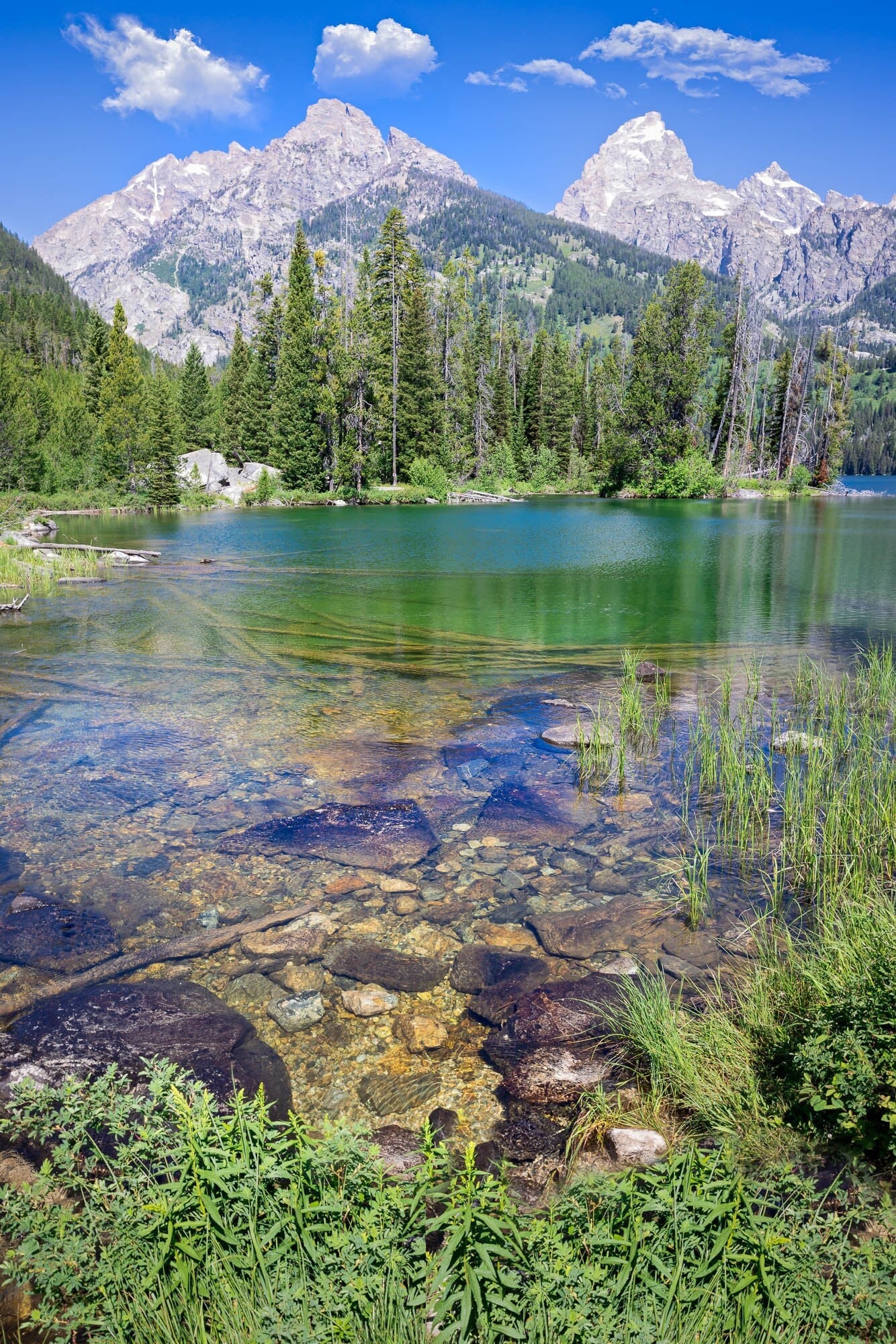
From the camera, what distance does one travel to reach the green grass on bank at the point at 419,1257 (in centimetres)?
215

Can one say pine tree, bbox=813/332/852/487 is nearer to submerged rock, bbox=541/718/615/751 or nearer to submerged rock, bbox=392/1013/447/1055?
submerged rock, bbox=541/718/615/751

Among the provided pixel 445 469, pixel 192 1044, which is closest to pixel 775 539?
pixel 192 1044

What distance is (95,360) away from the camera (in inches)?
2891

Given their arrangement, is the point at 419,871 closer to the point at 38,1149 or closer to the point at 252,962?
the point at 252,962

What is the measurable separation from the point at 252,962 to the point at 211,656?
9.70 m

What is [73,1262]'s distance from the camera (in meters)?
2.37

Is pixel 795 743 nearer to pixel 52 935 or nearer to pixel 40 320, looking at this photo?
pixel 52 935

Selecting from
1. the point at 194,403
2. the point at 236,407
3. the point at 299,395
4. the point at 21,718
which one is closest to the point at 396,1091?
the point at 21,718

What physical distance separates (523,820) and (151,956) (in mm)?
3528

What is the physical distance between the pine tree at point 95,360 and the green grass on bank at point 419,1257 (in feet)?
257

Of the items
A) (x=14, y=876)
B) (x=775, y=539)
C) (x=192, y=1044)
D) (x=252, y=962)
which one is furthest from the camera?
(x=775, y=539)

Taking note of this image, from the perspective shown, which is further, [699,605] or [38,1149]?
[699,605]

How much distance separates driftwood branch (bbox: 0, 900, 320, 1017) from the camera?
4637mm

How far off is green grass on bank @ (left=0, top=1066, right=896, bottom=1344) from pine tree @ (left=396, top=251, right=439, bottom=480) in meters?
64.4
